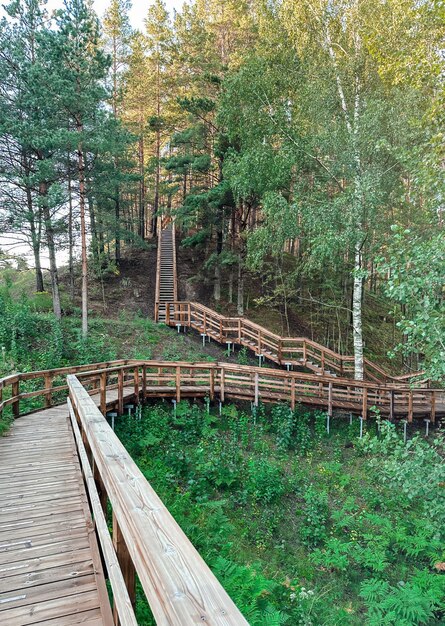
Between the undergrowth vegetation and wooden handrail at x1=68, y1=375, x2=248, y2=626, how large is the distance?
1.88 m

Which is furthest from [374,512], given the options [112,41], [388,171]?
[112,41]

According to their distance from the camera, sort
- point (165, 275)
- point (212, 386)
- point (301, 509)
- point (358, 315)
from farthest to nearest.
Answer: point (165, 275) < point (358, 315) < point (212, 386) < point (301, 509)

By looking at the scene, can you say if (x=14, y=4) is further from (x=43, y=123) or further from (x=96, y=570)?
(x=96, y=570)

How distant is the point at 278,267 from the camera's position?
1767 centimetres

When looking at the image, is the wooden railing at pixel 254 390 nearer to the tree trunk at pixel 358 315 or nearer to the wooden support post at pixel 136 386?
the wooden support post at pixel 136 386

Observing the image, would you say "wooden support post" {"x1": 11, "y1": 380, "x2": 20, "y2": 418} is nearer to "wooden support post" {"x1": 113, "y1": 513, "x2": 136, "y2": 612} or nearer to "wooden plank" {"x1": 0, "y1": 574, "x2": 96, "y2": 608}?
"wooden plank" {"x1": 0, "y1": 574, "x2": 96, "y2": 608}

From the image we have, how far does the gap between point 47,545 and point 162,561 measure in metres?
2.58

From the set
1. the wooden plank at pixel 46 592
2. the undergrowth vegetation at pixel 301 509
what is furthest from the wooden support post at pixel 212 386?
the wooden plank at pixel 46 592

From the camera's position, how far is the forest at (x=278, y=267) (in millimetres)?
5199

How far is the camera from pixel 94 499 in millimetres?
2492

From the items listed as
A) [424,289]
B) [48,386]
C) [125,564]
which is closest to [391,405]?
[424,289]

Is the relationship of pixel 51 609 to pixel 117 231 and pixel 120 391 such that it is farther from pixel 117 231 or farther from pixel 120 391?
pixel 117 231

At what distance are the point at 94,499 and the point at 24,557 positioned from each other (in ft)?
3.14

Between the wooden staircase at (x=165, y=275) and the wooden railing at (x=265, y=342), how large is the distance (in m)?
0.58
